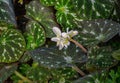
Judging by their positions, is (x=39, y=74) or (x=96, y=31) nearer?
(x=96, y=31)

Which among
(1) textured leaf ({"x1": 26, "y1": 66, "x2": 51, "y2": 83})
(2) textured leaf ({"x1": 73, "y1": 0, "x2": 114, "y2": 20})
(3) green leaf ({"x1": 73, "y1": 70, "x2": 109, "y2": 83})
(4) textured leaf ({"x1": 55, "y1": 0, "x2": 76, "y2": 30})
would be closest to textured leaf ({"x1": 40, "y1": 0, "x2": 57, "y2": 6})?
(4) textured leaf ({"x1": 55, "y1": 0, "x2": 76, "y2": 30})

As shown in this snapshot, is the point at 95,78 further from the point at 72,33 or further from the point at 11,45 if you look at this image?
the point at 11,45

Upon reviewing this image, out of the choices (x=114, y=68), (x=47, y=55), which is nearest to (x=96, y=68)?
(x=114, y=68)

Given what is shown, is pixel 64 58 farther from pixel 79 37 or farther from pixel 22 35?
pixel 22 35

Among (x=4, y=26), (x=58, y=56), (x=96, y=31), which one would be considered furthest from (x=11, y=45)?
(x=96, y=31)

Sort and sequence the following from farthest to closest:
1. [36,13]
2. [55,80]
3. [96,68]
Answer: [36,13]
[55,80]
[96,68]

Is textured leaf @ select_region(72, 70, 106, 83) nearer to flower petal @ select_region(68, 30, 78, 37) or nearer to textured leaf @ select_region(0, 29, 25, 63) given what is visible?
flower petal @ select_region(68, 30, 78, 37)
